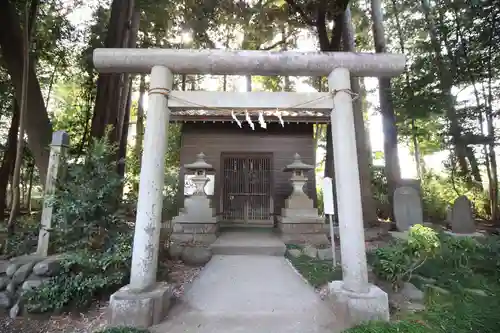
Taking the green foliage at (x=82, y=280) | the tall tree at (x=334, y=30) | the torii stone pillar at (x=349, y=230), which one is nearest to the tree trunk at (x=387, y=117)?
the tall tree at (x=334, y=30)

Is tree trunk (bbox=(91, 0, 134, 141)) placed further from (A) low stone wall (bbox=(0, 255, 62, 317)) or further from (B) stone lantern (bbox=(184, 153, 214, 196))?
(A) low stone wall (bbox=(0, 255, 62, 317))

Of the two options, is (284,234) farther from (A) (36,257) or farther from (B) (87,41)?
(B) (87,41)

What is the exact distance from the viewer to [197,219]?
675cm

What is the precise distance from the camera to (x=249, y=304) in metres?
3.62

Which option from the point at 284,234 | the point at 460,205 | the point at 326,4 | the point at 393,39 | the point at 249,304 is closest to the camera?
the point at 249,304

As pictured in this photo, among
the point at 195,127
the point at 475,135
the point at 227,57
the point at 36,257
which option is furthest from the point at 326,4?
the point at 36,257

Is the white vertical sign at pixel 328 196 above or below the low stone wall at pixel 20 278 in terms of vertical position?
above

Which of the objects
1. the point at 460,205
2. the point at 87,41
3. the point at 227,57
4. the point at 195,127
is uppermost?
the point at 87,41

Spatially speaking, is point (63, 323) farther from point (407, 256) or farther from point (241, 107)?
point (407, 256)

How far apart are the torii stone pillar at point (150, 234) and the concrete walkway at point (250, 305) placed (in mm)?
259

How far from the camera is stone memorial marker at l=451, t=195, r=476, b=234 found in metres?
7.25

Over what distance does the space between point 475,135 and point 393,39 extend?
20.8ft

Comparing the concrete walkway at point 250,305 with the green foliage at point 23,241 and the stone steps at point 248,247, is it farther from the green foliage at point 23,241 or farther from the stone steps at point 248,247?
the green foliage at point 23,241

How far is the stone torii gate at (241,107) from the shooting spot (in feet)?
10.3
